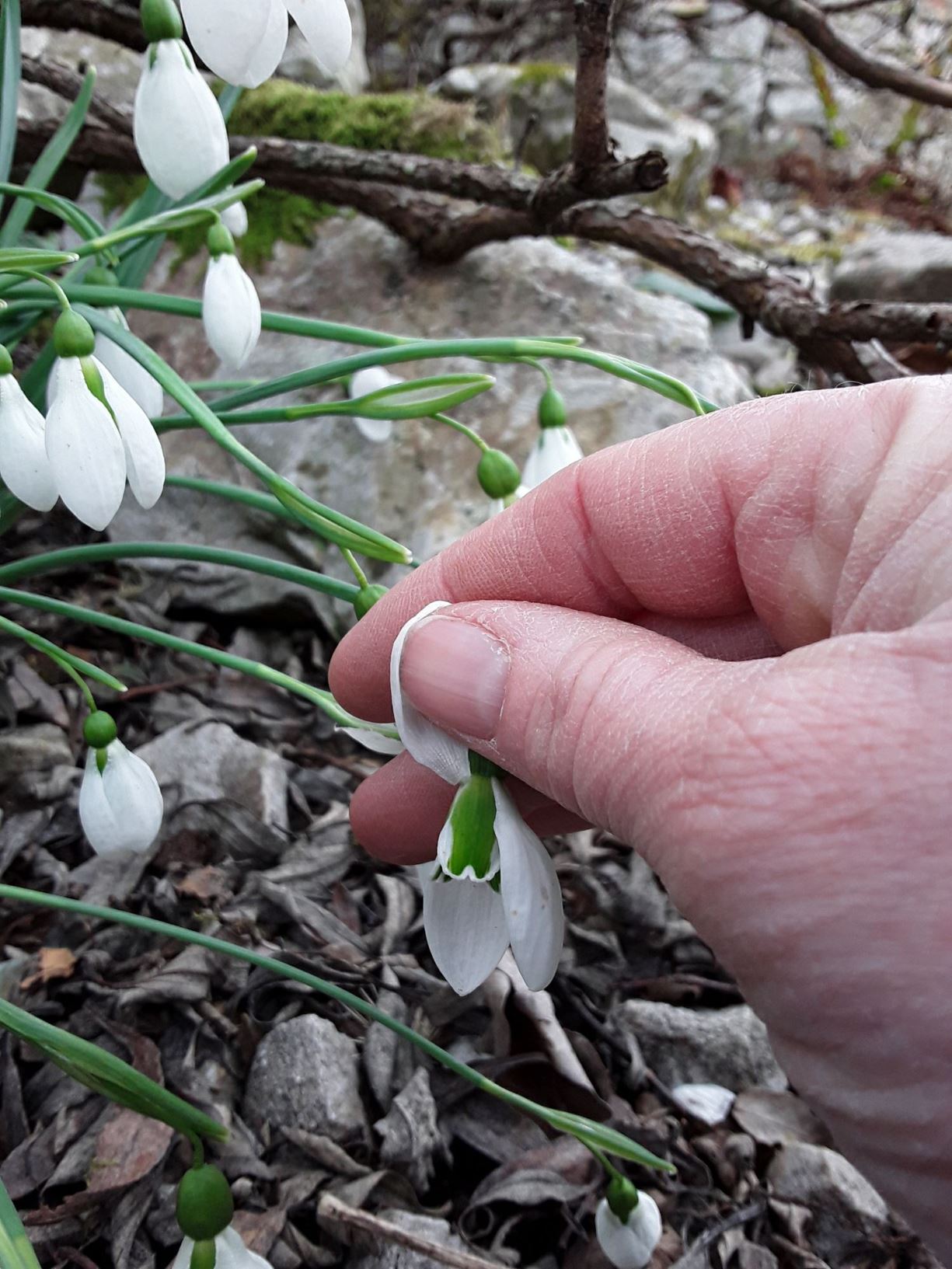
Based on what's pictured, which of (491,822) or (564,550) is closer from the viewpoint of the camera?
(491,822)

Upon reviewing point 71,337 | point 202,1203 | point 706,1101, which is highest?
point 71,337

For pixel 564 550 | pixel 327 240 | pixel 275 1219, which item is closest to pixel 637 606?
pixel 564 550

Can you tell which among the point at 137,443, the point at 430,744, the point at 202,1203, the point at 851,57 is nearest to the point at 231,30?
the point at 137,443

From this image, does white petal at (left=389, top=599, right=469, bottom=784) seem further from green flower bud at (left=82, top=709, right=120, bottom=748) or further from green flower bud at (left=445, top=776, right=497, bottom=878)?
green flower bud at (left=82, top=709, right=120, bottom=748)

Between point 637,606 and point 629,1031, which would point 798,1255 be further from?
point 637,606

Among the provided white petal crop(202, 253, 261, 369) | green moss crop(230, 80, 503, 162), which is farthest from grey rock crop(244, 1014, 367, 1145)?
green moss crop(230, 80, 503, 162)

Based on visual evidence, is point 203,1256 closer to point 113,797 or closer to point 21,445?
point 113,797
